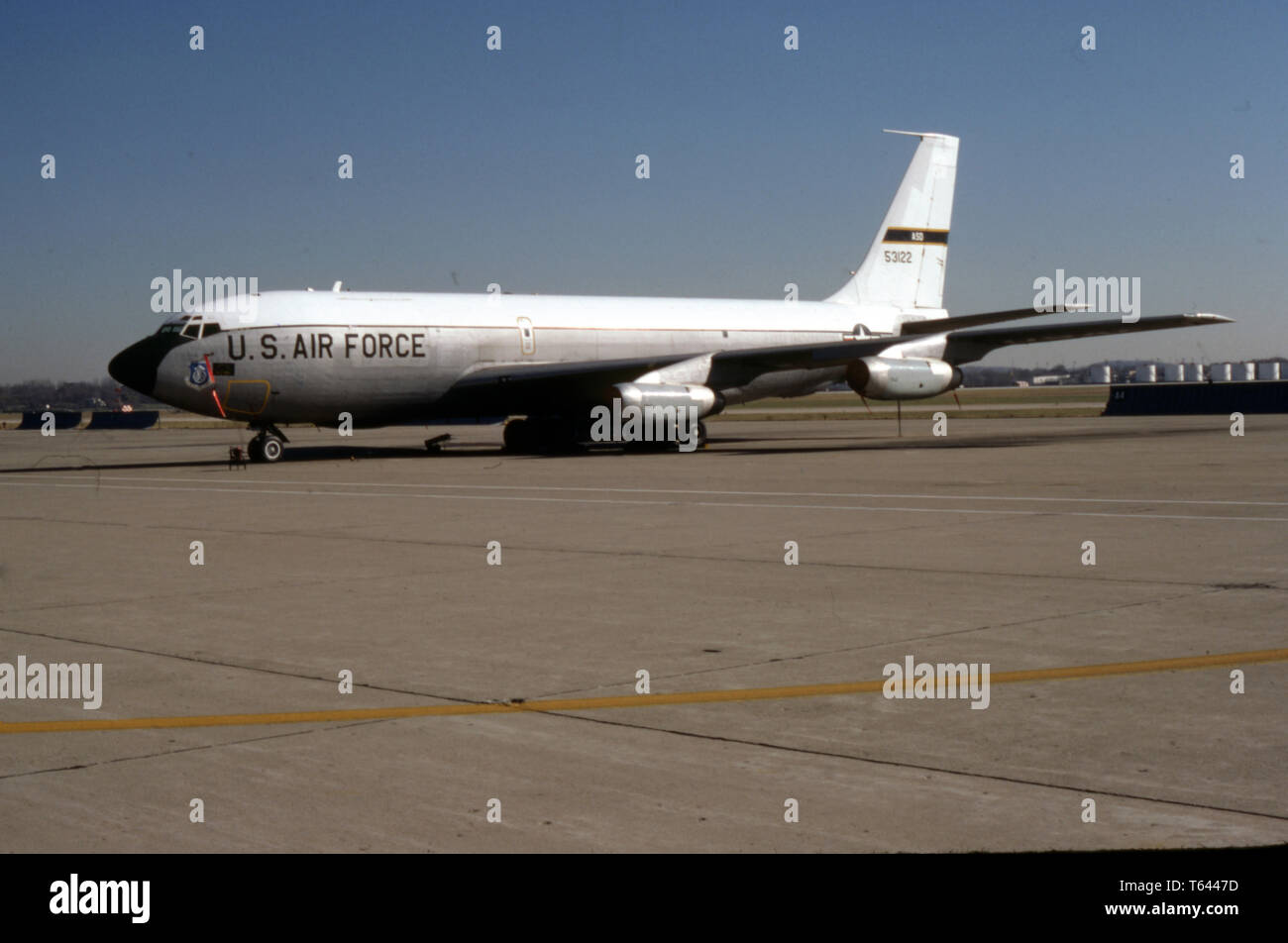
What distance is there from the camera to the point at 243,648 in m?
8.76

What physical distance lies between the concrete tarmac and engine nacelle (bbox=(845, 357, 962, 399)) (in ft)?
44.6

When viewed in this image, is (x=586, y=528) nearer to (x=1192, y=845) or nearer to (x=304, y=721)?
(x=304, y=721)

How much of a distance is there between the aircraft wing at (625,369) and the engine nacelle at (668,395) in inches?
18.1

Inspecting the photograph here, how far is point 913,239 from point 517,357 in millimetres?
13725

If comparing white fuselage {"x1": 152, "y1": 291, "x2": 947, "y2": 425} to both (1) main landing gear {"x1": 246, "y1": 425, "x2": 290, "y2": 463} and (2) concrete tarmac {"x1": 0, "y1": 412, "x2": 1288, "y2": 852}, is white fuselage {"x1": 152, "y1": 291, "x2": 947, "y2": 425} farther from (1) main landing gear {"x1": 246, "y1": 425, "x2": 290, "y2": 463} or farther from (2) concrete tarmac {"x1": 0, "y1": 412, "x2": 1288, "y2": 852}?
(2) concrete tarmac {"x1": 0, "y1": 412, "x2": 1288, "y2": 852}

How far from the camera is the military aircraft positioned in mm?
29062

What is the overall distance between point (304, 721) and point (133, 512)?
514 inches

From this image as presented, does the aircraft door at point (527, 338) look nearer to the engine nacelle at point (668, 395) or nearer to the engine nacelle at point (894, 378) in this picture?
the engine nacelle at point (668, 395)

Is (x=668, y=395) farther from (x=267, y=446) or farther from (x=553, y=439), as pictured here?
(x=267, y=446)

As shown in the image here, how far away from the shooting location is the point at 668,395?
31.1 meters

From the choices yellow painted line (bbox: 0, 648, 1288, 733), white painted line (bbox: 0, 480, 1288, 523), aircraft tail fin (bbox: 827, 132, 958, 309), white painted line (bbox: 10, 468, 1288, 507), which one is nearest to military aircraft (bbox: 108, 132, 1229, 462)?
aircraft tail fin (bbox: 827, 132, 958, 309)

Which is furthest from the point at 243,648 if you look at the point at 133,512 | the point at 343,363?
the point at 343,363

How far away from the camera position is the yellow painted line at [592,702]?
6.79m
